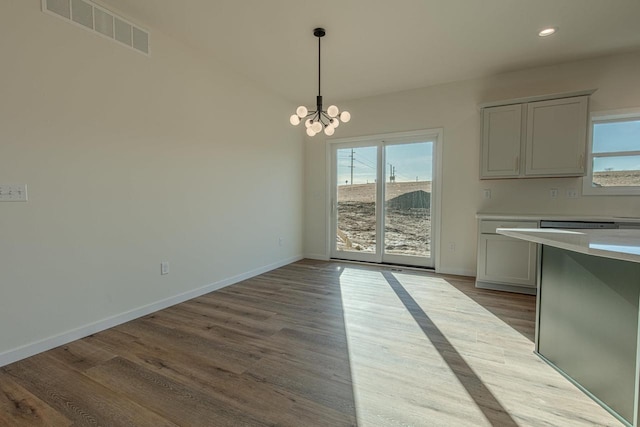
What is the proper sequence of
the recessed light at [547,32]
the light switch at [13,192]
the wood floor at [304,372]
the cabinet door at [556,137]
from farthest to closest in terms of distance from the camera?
the cabinet door at [556,137], the recessed light at [547,32], the light switch at [13,192], the wood floor at [304,372]

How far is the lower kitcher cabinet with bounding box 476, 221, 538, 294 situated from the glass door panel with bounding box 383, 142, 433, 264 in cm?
95

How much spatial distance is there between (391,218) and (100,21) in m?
4.19

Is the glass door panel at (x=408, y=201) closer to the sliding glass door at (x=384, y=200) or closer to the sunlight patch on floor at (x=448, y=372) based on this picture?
the sliding glass door at (x=384, y=200)

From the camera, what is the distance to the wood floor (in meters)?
1.51

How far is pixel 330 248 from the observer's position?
17.1ft

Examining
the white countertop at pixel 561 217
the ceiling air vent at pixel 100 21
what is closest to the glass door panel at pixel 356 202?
the white countertop at pixel 561 217

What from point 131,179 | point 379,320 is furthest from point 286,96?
point 379,320

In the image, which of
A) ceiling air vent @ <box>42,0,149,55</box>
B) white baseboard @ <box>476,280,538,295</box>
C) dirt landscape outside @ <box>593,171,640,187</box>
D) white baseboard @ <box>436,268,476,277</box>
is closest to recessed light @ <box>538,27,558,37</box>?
dirt landscape outside @ <box>593,171,640,187</box>

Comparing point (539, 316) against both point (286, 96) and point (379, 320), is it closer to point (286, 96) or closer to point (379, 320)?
point (379, 320)

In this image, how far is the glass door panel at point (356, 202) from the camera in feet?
16.1

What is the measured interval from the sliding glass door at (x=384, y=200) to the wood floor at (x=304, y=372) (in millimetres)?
1709

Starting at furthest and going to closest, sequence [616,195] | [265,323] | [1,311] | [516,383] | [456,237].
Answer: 1. [456,237]
2. [616,195]
3. [265,323]
4. [1,311]
5. [516,383]

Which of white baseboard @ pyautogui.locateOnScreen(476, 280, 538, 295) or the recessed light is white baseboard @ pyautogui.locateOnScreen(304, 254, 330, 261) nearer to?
white baseboard @ pyautogui.locateOnScreen(476, 280, 538, 295)

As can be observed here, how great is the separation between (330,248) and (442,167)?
2305 millimetres
